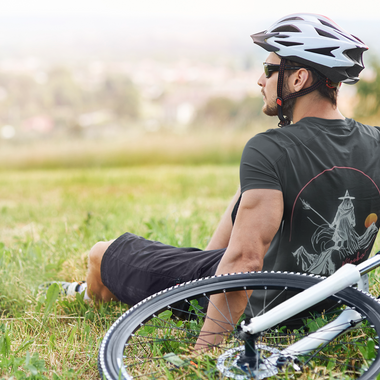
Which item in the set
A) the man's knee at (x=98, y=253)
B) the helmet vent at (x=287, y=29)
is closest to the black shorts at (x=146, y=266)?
the man's knee at (x=98, y=253)

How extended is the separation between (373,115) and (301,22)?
1167cm

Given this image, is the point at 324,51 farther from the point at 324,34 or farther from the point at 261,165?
the point at 261,165

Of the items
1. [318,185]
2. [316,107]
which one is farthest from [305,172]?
[316,107]

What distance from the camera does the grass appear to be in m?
2.21

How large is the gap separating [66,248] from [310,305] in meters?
2.63

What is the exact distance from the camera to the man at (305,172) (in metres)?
1.82

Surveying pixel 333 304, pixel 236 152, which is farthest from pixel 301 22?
pixel 236 152

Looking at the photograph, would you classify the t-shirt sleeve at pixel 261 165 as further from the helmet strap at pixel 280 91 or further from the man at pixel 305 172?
the helmet strap at pixel 280 91

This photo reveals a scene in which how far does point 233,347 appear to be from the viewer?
1.88m

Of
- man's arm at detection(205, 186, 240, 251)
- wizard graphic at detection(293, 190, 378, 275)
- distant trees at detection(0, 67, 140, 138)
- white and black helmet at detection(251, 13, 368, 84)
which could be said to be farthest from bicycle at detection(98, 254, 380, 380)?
distant trees at detection(0, 67, 140, 138)

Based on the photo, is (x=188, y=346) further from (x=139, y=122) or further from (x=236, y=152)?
(x=139, y=122)

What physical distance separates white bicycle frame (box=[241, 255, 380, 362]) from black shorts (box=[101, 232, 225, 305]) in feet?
1.96

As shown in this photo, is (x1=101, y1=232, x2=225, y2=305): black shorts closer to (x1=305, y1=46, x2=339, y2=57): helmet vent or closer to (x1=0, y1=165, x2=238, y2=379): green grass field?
(x1=0, y1=165, x2=238, y2=379): green grass field

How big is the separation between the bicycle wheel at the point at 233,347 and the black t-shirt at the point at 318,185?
0.17m
